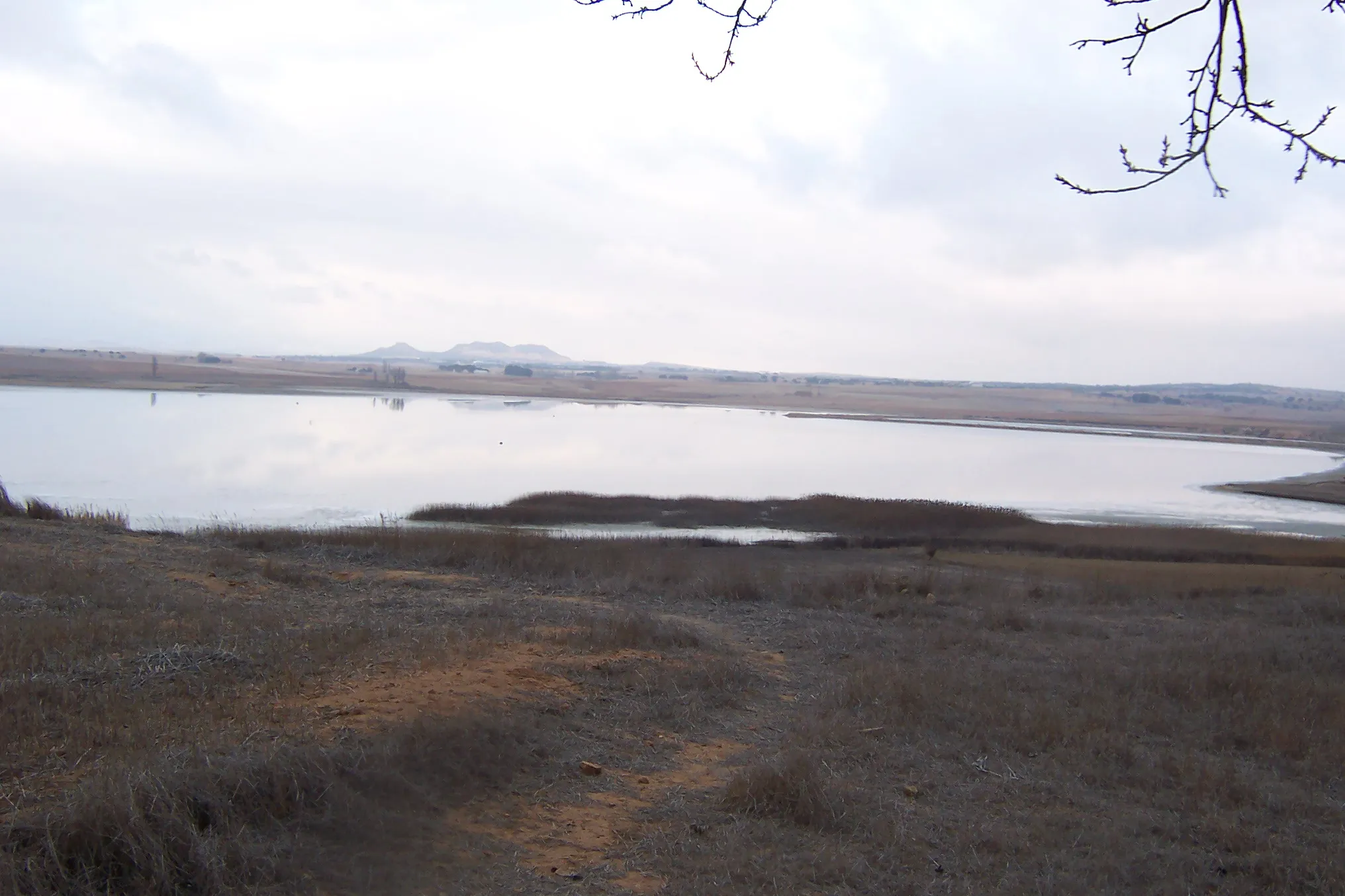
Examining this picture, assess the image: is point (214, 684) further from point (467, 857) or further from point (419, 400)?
point (419, 400)

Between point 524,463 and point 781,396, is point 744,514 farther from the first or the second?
point 781,396

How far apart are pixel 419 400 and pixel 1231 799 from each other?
91.9 metres

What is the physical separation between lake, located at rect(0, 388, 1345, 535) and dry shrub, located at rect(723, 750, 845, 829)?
2027 centimetres

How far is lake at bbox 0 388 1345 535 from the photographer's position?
30.8m

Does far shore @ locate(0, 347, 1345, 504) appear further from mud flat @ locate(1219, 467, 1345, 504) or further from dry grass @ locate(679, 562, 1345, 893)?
dry grass @ locate(679, 562, 1345, 893)

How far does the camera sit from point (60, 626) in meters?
7.47

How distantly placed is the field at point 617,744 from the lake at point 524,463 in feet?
53.2

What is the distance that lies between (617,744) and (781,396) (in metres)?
133

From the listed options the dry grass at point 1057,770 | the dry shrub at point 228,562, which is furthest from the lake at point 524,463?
the dry grass at point 1057,770

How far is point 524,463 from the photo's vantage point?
4356cm

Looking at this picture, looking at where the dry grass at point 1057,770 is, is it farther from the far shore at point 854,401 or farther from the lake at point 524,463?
the far shore at point 854,401

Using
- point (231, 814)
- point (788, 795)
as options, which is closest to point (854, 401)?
point (788, 795)

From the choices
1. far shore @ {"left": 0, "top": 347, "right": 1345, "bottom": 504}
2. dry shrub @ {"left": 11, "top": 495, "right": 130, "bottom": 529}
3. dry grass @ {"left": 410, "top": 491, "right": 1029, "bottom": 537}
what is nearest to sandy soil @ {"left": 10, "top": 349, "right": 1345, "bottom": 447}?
far shore @ {"left": 0, "top": 347, "right": 1345, "bottom": 504}

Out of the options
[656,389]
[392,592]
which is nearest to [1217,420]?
[656,389]
